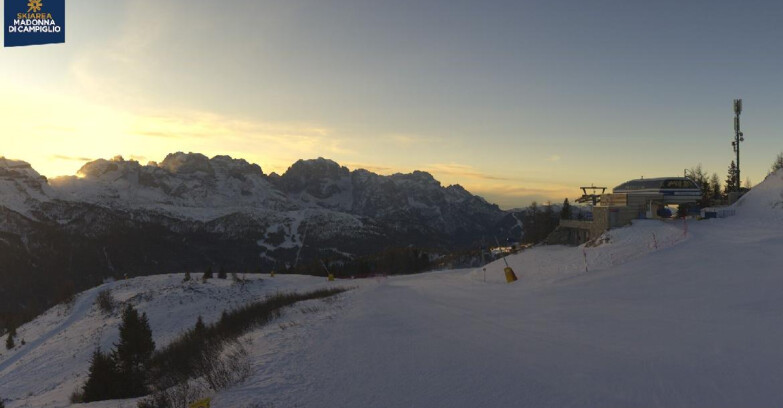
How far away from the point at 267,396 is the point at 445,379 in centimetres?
388

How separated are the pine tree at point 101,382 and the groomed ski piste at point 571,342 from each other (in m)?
4.92

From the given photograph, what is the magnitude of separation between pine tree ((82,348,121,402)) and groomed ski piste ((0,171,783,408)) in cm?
492

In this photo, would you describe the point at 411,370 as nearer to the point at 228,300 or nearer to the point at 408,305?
the point at 408,305

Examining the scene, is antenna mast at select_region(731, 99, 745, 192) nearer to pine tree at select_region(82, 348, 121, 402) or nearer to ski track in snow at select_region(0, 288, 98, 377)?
pine tree at select_region(82, 348, 121, 402)

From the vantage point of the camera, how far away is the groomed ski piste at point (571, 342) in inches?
325

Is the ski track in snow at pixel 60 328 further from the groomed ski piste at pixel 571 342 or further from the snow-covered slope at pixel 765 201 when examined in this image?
the snow-covered slope at pixel 765 201

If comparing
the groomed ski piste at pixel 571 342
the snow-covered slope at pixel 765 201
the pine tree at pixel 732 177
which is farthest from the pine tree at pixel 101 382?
the pine tree at pixel 732 177

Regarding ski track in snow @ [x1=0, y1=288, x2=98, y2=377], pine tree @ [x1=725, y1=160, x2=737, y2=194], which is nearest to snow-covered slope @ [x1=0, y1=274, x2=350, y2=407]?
ski track in snow @ [x1=0, y1=288, x2=98, y2=377]

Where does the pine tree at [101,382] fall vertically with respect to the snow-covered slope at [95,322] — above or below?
above

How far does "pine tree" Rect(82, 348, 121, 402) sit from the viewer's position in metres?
18.4

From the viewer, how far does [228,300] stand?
156 feet

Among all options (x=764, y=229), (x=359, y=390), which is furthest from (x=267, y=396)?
(x=764, y=229)

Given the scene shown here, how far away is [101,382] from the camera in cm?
1872

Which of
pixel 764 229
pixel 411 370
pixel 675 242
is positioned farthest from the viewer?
pixel 764 229
